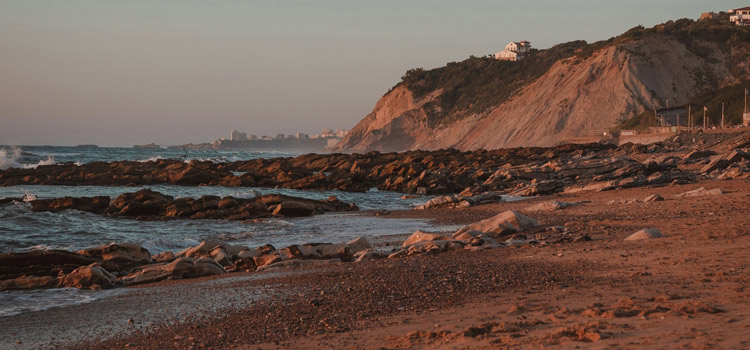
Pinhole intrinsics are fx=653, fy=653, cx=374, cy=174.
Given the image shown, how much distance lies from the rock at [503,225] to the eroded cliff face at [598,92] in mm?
61155

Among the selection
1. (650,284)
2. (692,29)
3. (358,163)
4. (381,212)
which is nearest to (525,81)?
(692,29)

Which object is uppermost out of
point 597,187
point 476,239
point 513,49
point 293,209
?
point 513,49

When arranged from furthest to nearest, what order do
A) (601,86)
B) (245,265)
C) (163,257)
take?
1. (601,86)
2. (163,257)
3. (245,265)

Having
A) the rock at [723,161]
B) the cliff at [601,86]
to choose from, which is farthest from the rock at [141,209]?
the cliff at [601,86]

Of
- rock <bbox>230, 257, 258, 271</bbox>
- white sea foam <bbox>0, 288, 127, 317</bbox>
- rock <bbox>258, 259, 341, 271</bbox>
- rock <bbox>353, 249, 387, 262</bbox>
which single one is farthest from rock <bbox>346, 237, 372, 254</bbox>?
white sea foam <bbox>0, 288, 127, 317</bbox>

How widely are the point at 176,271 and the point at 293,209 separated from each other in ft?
35.0

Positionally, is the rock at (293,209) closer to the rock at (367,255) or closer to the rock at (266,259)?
the rock at (266,259)

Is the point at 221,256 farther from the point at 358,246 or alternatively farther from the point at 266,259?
the point at 358,246

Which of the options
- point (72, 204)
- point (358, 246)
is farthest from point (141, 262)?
point (72, 204)

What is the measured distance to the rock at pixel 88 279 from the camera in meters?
10.2

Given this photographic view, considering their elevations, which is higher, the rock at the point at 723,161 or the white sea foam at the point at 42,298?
the rock at the point at 723,161

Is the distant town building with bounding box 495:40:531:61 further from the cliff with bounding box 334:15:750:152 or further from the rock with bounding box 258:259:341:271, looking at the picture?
the rock with bounding box 258:259:341:271

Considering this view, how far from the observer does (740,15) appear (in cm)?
12575

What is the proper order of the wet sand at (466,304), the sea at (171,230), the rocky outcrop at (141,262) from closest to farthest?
the wet sand at (466,304)
the rocky outcrop at (141,262)
the sea at (171,230)
